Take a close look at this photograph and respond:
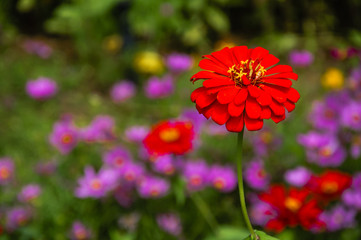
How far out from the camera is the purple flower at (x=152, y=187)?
3.94ft

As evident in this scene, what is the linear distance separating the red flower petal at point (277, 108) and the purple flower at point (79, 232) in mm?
724

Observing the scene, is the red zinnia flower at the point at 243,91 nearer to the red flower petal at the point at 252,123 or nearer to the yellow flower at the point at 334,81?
the red flower petal at the point at 252,123

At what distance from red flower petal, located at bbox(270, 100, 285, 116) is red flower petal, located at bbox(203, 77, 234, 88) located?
0.06m

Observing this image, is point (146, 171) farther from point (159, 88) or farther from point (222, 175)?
point (159, 88)

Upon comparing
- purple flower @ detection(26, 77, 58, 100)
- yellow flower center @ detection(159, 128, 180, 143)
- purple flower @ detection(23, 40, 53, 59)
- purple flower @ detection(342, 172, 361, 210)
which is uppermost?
purple flower @ detection(23, 40, 53, 59)

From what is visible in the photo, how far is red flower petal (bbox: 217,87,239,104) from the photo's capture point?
568 millimetres

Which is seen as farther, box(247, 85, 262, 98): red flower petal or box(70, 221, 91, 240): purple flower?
box(70, 221, 91, 240): purple flower

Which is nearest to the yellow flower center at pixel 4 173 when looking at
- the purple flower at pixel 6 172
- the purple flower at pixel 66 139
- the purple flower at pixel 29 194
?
the purple flower at pixel 6 172

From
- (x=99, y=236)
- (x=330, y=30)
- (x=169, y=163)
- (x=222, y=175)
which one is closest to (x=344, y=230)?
(x=222, y=175)

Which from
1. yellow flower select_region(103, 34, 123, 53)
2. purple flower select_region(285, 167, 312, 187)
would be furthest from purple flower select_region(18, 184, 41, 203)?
yellow flower select_region(103, 34, 123, 53)

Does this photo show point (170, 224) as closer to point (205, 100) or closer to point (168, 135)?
point (168, 135)

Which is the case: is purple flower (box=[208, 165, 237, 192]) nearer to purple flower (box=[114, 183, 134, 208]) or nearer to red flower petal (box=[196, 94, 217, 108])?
purple flower (box=[114, 183, 134, 208])

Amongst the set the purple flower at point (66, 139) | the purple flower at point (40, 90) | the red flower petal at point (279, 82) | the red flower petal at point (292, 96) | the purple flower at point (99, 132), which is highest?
the purple flower at point (40, 90)

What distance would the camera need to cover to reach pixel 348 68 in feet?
5.41
